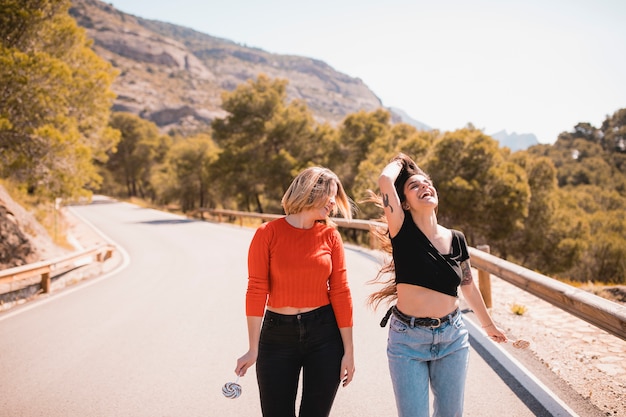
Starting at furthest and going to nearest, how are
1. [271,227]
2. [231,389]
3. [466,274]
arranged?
[466,274], [271,227], [231,389]

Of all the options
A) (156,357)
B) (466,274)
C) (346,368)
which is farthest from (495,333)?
(156,357)

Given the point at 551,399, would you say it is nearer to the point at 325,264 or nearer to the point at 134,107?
the point at 325,264

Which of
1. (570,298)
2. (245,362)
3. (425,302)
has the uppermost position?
(425,302)

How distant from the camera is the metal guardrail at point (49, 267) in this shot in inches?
276

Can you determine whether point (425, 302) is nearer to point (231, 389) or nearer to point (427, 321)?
point (427, 321)

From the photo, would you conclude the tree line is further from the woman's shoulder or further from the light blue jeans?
the light blue jeans

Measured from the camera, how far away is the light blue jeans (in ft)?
7.59

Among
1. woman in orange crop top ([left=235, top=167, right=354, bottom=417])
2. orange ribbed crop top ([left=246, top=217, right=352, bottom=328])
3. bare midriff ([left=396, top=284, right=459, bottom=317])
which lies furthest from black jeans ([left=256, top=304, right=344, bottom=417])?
bare midriff ([left=396, top=284, right=459, bottom=317])

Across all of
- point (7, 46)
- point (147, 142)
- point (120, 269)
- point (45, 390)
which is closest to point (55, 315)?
point (45, 390)

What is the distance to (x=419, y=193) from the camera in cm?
257

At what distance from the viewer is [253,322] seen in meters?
2.35

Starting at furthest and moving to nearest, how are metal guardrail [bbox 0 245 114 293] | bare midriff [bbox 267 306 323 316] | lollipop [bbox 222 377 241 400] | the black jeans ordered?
metal guardrail [bbox 0 245 114 293], bare midriff [bbox 267 306 323 316], the black jeans, lollipop [bbox 222 377 241 400]

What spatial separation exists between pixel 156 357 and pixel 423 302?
11.8 ft

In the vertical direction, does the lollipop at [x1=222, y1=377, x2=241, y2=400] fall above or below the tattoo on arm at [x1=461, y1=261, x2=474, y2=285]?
below
